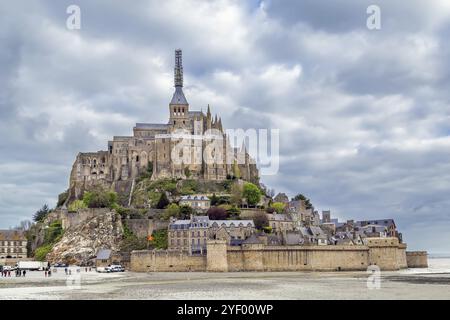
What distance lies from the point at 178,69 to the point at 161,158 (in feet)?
63.7

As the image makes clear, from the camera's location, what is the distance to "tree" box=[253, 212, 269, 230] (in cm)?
7281

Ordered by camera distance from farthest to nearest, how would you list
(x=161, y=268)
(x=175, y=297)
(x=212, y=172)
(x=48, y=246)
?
(x=212, y=172) < (x=48, y=246) < (x=161, y=268) < (x=175, y=297)

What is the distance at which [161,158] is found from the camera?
87.7m

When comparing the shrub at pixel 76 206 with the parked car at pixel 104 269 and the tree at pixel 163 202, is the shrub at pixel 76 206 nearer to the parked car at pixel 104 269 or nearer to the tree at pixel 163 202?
the tree at pixel 163 202

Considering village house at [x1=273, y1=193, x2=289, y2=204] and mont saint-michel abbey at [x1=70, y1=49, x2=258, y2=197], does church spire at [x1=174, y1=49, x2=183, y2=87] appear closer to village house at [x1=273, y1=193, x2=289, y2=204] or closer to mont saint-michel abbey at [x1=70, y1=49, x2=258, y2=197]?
mont saint-michel abbey at [x1=70, y1=49, x2=258, y2=197]

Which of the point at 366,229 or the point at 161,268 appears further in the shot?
the point at 366,229

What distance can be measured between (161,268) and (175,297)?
2944cm

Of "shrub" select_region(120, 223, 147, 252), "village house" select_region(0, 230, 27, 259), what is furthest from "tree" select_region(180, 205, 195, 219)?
"village house" select_region(0, 230, 27, 259)

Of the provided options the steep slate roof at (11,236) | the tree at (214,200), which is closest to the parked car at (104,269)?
the tree at (214,200)

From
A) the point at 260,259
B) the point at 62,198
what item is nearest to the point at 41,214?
the point at 62,198

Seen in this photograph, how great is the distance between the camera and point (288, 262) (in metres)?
62.0
